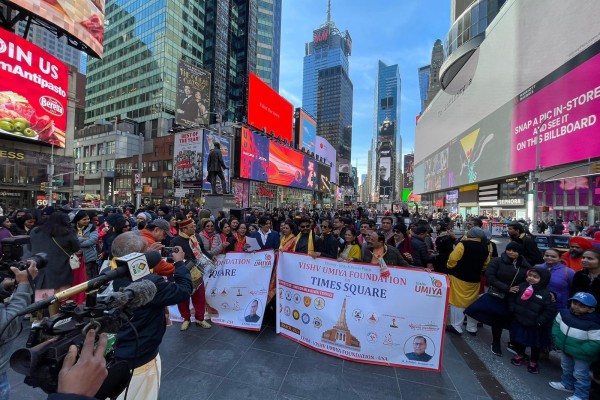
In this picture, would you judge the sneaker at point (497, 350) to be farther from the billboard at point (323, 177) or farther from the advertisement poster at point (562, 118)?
the billboard at point (323, 177)

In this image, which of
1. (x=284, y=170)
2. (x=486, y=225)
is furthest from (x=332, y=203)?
(x=486, y=225)

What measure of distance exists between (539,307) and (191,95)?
1480 inches

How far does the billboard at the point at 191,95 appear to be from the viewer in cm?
3359

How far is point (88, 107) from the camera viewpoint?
72.8 meters

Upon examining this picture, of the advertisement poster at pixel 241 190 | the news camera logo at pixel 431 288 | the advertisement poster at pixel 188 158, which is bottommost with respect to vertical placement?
the news camera logo at pixel 431 288

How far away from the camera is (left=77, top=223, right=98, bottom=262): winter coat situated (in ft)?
19.2

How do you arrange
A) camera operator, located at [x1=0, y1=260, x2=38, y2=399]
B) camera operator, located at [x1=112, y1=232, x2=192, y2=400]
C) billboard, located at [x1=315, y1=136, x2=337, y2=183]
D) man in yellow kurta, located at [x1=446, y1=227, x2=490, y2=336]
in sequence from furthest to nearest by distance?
billboard, located at [x1=315, y1=136, x2=337, y2=183], man in yellow kurta, located at [x1=446, y1=227, x2=490, y2=336], camera operator, located at [x1=112, y1=232, x2=192, y2=400], camera operator, located at [x1=0, y1=260, x2=38, y2=399]

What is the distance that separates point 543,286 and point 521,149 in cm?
2903

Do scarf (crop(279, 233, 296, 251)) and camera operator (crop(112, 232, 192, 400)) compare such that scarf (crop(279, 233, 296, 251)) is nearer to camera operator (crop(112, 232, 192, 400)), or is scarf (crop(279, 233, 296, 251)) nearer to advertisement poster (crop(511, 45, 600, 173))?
camera operator (crop(112, 232, 192, 400))

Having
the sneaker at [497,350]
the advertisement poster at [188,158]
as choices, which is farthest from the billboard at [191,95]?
the sneaker at [497,350]

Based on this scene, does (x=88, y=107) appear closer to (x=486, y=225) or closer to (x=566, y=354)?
(x=486, y=225)

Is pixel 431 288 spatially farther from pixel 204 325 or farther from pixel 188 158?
pixel 188 158

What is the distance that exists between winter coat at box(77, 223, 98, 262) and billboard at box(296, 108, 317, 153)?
67852 mm

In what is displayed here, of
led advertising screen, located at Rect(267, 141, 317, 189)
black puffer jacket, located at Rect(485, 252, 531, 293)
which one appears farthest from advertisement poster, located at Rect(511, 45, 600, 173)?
led advertising screen, located at Rect(267, 141, 317, 189)
